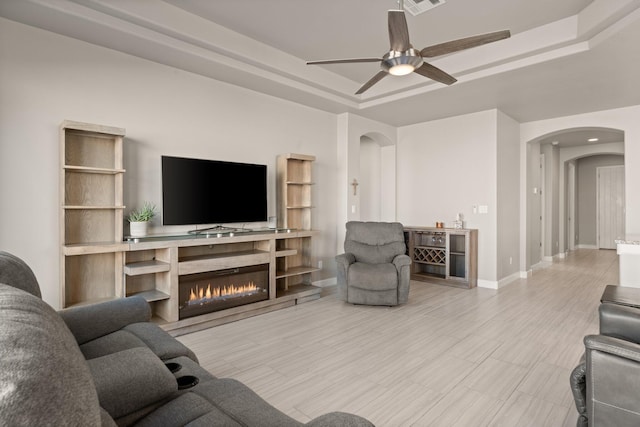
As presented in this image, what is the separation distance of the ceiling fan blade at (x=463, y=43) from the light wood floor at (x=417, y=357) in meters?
2.37

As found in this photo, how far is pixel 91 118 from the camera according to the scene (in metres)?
3.30

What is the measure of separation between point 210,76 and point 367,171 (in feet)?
12.3

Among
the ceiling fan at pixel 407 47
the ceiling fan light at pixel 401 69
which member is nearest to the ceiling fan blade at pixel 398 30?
the ceiling fan at pixel 407 47

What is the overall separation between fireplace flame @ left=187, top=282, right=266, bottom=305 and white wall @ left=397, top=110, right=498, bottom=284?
3525 millimetres

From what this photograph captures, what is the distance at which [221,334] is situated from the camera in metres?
3.42

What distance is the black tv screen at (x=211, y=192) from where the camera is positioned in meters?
3.63

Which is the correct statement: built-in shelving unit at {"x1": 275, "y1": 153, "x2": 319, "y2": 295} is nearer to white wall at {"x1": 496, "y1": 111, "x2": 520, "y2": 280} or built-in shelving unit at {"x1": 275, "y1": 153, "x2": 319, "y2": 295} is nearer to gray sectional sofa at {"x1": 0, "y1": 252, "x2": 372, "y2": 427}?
gray sectional sofa at {"x1": 0, "y1": 252, "x2": 372, "y2": 427}

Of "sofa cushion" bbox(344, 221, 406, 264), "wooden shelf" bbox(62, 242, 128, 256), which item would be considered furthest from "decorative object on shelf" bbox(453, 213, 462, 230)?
"wooden shelf" bbox(62, 242, 128, 256)

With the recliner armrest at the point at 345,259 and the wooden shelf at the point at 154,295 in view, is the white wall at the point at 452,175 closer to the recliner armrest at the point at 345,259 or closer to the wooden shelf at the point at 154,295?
the recliner armrest at the point at 345,259

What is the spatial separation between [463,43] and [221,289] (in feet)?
10.3

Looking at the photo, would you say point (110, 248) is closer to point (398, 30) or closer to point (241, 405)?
point (241, 405)

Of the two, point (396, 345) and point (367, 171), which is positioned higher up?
point (367, 171)

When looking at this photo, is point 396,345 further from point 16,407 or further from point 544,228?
point 544,228

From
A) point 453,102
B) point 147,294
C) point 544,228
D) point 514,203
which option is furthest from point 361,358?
point 544,228
